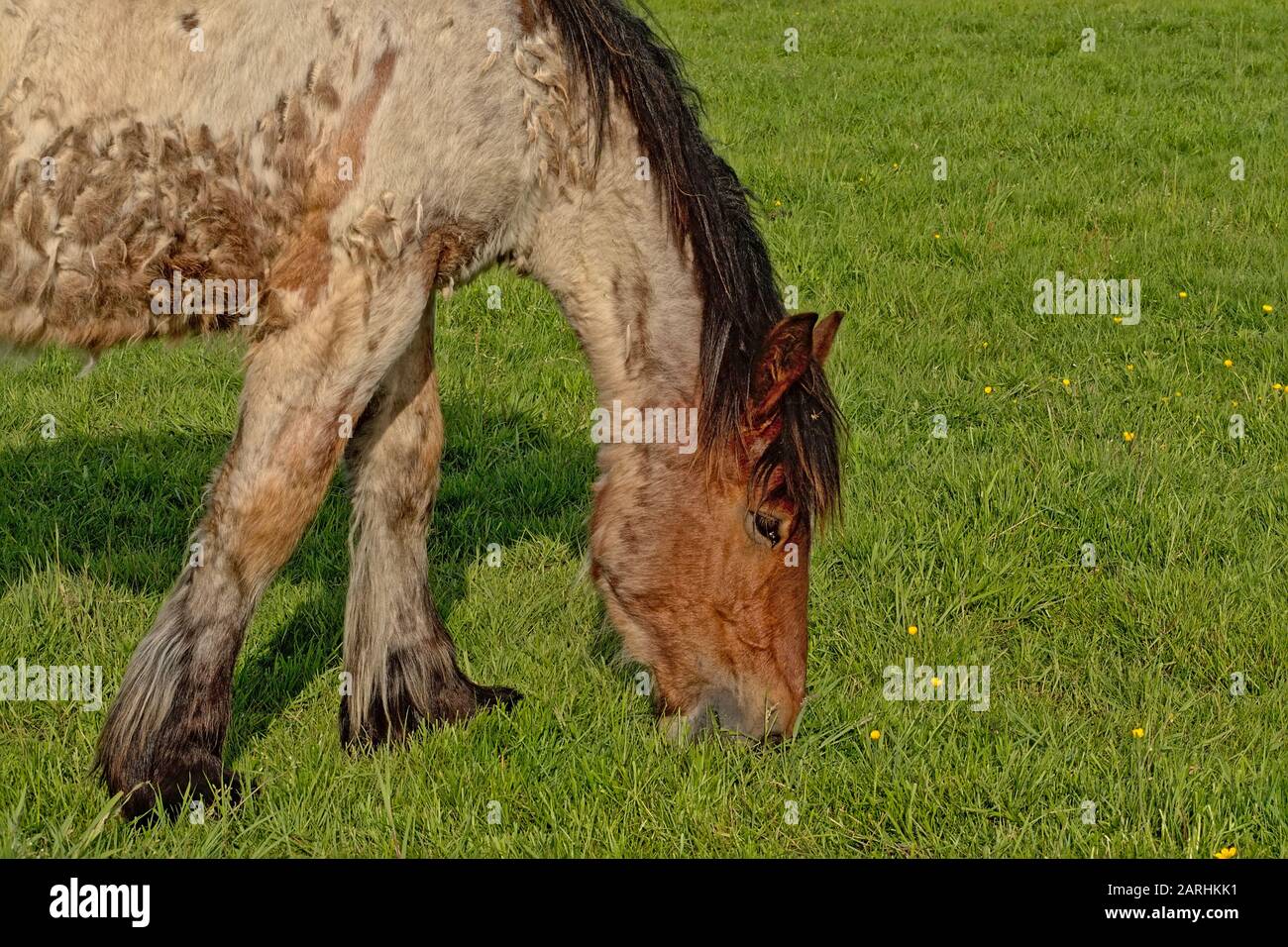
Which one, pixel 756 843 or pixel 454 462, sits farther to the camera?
pixel 454 462

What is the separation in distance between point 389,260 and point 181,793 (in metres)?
1.67

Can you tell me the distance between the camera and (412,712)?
4.48m

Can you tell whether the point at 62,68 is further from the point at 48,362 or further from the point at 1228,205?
the point at 1228,205

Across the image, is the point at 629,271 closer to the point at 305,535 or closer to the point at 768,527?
the point at 768,527

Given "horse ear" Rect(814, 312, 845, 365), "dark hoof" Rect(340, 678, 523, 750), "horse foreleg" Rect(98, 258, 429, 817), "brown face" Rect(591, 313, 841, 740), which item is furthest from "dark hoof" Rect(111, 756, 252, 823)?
"horse ear" Rect(814, 312, 845, 365)

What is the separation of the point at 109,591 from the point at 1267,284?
7216 mm

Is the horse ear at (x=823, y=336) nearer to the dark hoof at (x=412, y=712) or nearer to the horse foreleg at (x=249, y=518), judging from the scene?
the horse foreleg at (x=249, y=518)

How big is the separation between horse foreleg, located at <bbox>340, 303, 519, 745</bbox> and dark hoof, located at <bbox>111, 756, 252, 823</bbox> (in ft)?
2.12

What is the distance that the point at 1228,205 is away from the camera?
991 centimetres

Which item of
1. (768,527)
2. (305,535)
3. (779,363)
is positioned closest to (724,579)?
(768,527)

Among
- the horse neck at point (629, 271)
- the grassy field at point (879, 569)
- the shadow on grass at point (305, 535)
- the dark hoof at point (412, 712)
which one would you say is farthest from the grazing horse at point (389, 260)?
the shadow on grass at point (305, 535)

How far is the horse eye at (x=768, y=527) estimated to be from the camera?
3.97 meters

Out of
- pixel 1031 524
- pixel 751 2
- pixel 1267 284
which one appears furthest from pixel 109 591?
pixel 751 2

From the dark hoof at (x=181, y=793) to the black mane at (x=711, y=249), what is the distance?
1.76 m
